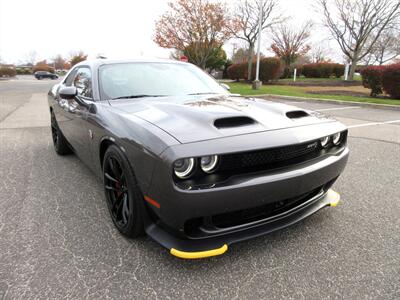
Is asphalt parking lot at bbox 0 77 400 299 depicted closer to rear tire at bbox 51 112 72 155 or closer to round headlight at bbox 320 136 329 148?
round headlight at bbox 320 136 329 148

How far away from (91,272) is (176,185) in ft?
2.85

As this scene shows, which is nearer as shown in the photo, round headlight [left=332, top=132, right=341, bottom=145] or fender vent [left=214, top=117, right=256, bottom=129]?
fender vent [left=214, top=117, right=256, bottom=129]

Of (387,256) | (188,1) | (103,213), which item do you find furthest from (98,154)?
(188,1)

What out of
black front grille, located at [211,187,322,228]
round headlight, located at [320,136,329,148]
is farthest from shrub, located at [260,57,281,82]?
black front grille, located at [211,187,322,228]

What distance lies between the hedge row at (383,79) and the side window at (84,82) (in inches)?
499

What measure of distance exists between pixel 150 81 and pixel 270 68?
22396mm

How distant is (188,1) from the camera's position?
2267 centimetres

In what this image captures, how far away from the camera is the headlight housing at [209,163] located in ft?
5.88

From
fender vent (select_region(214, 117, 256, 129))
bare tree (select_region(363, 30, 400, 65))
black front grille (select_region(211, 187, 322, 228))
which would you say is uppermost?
bare tree (select_region(363, 30, 400, 65))

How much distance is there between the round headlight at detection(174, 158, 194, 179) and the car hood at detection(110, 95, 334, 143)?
0.12 metres

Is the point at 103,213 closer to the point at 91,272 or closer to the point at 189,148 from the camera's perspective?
the point at 91,272

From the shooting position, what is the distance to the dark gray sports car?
5.68 ft

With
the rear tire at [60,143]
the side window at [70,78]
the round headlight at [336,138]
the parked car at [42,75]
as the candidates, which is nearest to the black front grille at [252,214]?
the round headlight at [336,138]

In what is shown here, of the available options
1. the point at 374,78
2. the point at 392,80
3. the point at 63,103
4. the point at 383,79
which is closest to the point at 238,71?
the point at 374,78
